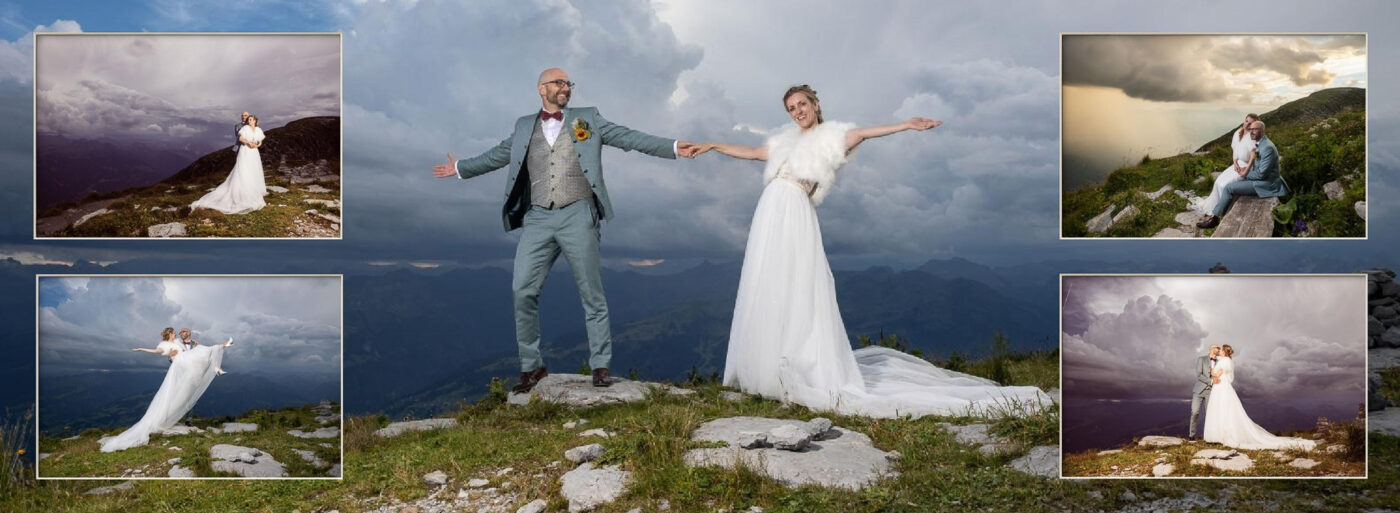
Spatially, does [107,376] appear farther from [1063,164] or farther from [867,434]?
[1063,164]

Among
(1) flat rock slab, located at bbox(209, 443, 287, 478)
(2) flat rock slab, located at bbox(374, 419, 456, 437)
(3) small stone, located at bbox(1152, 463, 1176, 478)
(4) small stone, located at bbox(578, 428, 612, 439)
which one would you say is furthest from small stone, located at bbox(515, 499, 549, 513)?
(3) small stone, located at bbox(1152, 463, 1176, 478)

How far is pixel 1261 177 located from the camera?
337 inches

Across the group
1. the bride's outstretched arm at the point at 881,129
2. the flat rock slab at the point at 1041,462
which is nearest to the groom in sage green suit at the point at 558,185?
the bride's outstretched arm at the point at 881,129

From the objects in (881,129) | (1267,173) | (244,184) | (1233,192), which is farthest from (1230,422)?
(244,184)

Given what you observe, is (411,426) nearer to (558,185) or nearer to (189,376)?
(558,185)

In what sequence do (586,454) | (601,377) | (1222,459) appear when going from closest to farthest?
1. (1222,459)
2. (586,454)
3. (601,377)

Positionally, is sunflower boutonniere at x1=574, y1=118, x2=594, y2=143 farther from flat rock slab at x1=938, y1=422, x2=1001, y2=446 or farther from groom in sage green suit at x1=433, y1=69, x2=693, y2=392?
flat rock slab at x1=938, y1=422, x2=1001, y2=446

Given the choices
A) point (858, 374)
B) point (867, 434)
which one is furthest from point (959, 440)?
point (858, 374)

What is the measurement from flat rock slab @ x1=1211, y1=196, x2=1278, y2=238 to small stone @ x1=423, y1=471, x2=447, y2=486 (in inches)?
270

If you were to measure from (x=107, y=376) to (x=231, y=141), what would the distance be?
83.1 inches

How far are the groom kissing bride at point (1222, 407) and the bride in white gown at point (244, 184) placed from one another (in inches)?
289

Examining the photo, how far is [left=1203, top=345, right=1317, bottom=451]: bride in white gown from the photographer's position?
659 centimetres

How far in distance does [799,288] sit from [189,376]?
227 inches

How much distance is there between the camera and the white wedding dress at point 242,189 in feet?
27.6
